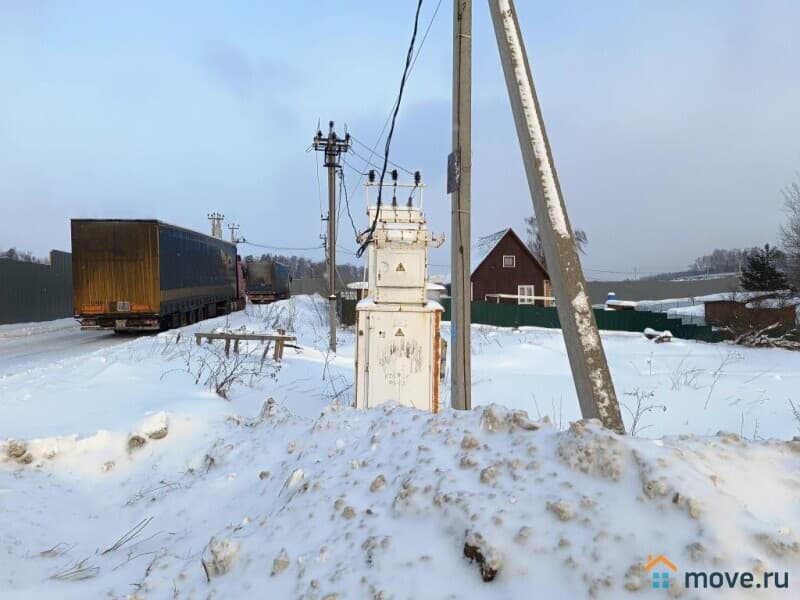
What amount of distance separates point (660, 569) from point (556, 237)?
235cm

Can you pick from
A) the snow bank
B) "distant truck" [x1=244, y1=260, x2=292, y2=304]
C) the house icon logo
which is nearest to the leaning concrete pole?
the snow bank

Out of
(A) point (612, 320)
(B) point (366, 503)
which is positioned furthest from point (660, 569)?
(A) point (612, 320)

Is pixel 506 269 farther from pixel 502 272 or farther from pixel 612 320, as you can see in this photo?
pixel 612 320

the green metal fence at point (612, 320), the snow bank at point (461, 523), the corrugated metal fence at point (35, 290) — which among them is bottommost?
the green metal fence at point (612, 320)

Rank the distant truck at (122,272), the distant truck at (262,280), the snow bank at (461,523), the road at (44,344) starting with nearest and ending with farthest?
the snow bank at (461,523)
the road at (44,344)
the distant truck at (122,272)
the distant truck at (262,280)

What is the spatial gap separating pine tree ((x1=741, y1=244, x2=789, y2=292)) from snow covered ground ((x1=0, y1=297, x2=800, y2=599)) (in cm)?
3637

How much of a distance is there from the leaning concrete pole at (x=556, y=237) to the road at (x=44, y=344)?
32.1 feet

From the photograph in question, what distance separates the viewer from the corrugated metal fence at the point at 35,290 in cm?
2128

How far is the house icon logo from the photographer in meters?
1.65

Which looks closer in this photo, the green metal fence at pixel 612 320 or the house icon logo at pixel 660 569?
the house icon logo at pixel 660 569

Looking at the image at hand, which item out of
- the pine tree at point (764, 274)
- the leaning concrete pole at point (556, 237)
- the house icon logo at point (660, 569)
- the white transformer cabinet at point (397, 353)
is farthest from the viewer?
the pine tree at point (764, 274)

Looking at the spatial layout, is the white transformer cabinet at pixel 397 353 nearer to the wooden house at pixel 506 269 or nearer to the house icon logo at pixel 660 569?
the house icon logo at pixel 660 569

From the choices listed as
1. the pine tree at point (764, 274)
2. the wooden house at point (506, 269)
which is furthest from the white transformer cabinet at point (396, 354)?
the pine tree at point (764, 274)

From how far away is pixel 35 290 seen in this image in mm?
23188
